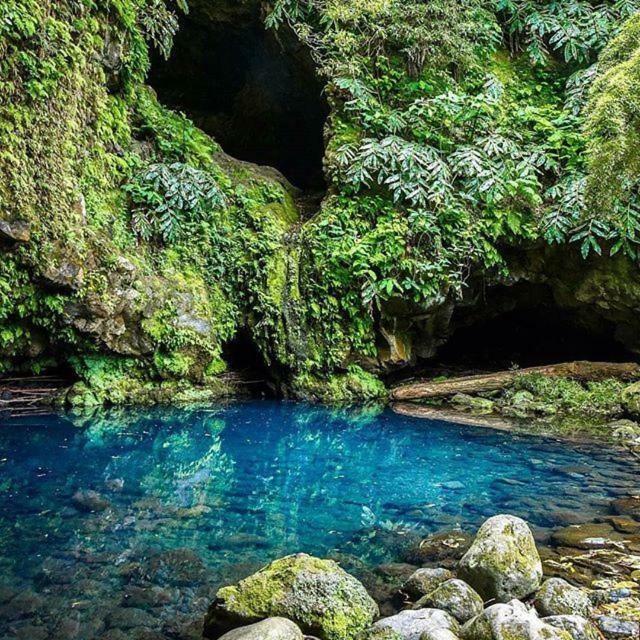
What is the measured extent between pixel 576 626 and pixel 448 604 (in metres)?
0.61

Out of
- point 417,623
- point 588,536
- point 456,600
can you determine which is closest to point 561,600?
point 456,600

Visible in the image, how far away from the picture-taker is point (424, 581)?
3094mm

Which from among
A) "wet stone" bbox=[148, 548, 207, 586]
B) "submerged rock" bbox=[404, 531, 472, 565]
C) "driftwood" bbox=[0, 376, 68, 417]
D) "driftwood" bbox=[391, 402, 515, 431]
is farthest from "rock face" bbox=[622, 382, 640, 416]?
"driftwood" bbox=[0, 376, 68, 417]

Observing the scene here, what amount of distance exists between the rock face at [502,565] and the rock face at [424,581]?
0.11m

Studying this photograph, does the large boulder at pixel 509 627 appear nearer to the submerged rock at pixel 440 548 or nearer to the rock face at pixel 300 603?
the rock face at pixel 300 603

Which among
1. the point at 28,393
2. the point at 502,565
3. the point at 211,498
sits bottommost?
the point at 211,498

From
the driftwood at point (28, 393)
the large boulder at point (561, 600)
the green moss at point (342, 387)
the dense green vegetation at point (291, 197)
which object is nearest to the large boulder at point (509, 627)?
the large boulder at point (561, 600)

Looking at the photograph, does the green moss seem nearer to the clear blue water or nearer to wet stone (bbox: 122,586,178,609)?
the clear blue water

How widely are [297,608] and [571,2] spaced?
14.6 meters

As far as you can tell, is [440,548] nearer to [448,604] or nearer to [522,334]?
[448,604]

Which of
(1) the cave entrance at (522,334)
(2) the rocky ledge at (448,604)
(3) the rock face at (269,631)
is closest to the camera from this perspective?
(3) the rock face at (269,631)

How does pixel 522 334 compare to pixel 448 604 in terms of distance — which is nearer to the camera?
pixel 448 604

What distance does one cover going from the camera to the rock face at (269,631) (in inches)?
89.0

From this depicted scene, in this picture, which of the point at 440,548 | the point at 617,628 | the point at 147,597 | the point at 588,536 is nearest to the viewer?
the point at 617,628
